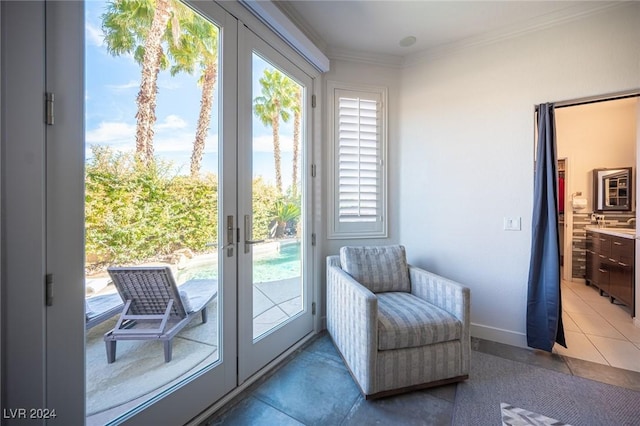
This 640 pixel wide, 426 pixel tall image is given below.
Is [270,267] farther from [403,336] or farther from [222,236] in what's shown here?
[403,336]

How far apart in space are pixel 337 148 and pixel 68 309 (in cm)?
220

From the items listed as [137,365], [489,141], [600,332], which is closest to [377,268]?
[489,141]

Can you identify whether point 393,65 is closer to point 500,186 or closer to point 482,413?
point 500,186

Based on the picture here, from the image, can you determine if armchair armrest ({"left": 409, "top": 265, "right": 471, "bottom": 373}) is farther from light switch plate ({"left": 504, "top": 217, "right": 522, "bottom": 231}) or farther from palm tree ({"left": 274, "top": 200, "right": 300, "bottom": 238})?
palm tree ({"left": 274, "top": 200, "right": 300, "bottom": 238})

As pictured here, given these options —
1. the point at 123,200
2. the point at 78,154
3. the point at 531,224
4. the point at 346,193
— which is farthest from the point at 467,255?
the point at 78,154

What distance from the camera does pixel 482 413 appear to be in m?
1.47

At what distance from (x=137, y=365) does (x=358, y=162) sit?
7.44 ft

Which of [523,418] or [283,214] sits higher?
[283,214]

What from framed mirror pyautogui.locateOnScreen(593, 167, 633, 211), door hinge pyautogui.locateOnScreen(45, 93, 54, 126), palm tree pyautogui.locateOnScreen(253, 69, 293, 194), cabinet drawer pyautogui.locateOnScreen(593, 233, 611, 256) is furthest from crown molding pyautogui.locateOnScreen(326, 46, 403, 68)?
framed mirror pyautogui.locateOnScreen(593, 167, 633, 211)

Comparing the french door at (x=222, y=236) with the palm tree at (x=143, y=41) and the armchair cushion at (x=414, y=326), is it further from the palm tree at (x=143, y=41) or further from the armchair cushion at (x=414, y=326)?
the armchair cushion at (x=414, y=326)

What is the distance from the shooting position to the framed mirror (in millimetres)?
3604

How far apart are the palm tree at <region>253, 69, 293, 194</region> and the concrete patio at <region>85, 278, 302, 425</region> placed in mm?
1092

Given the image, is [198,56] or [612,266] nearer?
[198,56]

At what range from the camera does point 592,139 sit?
397 centimetres
